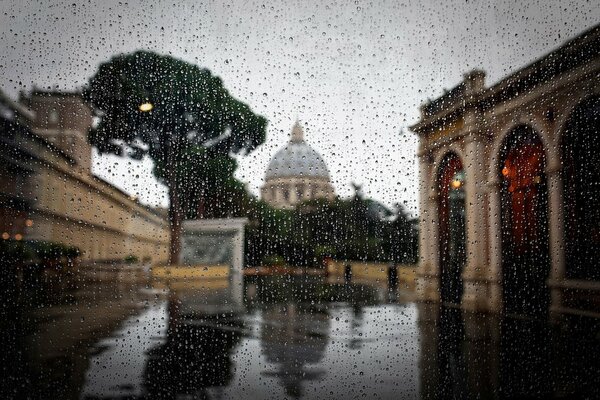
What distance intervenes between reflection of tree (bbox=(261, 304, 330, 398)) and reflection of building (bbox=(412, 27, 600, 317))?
2.95 meters

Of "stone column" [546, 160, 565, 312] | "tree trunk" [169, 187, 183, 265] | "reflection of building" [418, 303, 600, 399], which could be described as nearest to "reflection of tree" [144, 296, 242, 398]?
"reflection of building" [418, 303, 600, 399]

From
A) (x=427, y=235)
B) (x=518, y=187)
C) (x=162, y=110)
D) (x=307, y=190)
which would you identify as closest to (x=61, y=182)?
(x=162, y=110)

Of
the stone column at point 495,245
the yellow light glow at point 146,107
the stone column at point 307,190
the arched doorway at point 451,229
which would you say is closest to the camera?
the stone column at point 307,190

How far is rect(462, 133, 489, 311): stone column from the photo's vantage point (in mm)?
8195

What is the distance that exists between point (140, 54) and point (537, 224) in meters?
7.16

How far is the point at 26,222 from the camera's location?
7598 mm

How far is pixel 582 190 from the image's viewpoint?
6.59 metres

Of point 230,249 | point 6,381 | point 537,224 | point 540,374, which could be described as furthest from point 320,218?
point 6,381

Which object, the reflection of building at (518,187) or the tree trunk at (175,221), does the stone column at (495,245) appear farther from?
the tree trunk at (175,221)

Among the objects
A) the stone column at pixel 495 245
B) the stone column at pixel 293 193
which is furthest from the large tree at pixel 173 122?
the stone column at pixel 495 245

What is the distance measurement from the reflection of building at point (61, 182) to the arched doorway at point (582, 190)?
20.3ft

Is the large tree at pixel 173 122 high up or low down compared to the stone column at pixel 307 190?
up

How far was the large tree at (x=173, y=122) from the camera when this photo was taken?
7230mm

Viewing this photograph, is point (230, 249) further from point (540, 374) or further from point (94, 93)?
point (540, 374)
